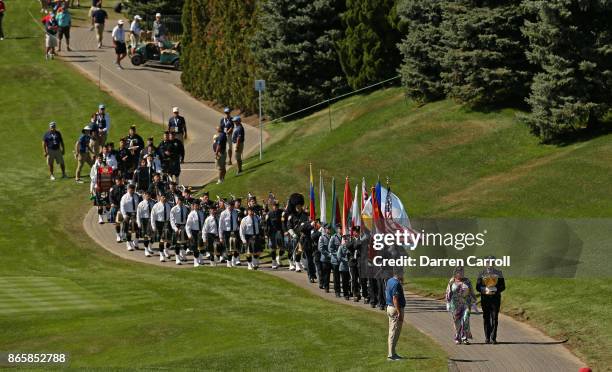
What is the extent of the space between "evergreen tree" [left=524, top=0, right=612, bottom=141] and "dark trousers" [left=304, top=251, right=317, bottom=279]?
1162cm

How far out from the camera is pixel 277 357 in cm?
2753

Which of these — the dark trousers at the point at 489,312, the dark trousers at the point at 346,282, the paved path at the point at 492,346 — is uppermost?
the dark trousers at the point at 346,282

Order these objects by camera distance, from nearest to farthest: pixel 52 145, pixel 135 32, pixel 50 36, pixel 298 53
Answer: pixel 52 145, pixel 298 53, pixel 135 32, pixel 50 36

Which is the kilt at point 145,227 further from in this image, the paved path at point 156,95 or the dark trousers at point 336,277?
the dark trousers at point 336,277

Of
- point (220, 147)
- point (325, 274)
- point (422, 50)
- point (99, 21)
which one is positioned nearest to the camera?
point (325, 274)

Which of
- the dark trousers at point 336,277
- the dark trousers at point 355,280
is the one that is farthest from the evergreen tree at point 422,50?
the dark trousers at point 355,280

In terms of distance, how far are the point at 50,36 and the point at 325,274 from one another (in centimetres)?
3855

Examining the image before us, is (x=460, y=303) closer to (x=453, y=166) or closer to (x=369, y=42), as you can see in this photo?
(x=453, y=166)

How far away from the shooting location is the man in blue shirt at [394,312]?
26844 mm

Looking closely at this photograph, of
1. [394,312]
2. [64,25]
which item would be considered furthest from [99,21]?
[394,312]

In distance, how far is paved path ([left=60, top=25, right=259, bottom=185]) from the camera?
54.5 meters

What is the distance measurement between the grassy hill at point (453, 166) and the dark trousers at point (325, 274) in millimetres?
2325

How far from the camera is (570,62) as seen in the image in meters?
44.5

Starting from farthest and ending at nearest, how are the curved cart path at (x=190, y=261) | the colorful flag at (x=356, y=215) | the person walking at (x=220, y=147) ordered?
the person walking at (x=220, y=147) → the colorful flag at (x=356, y=215) → the curved cart path at (x=190, y=261)
